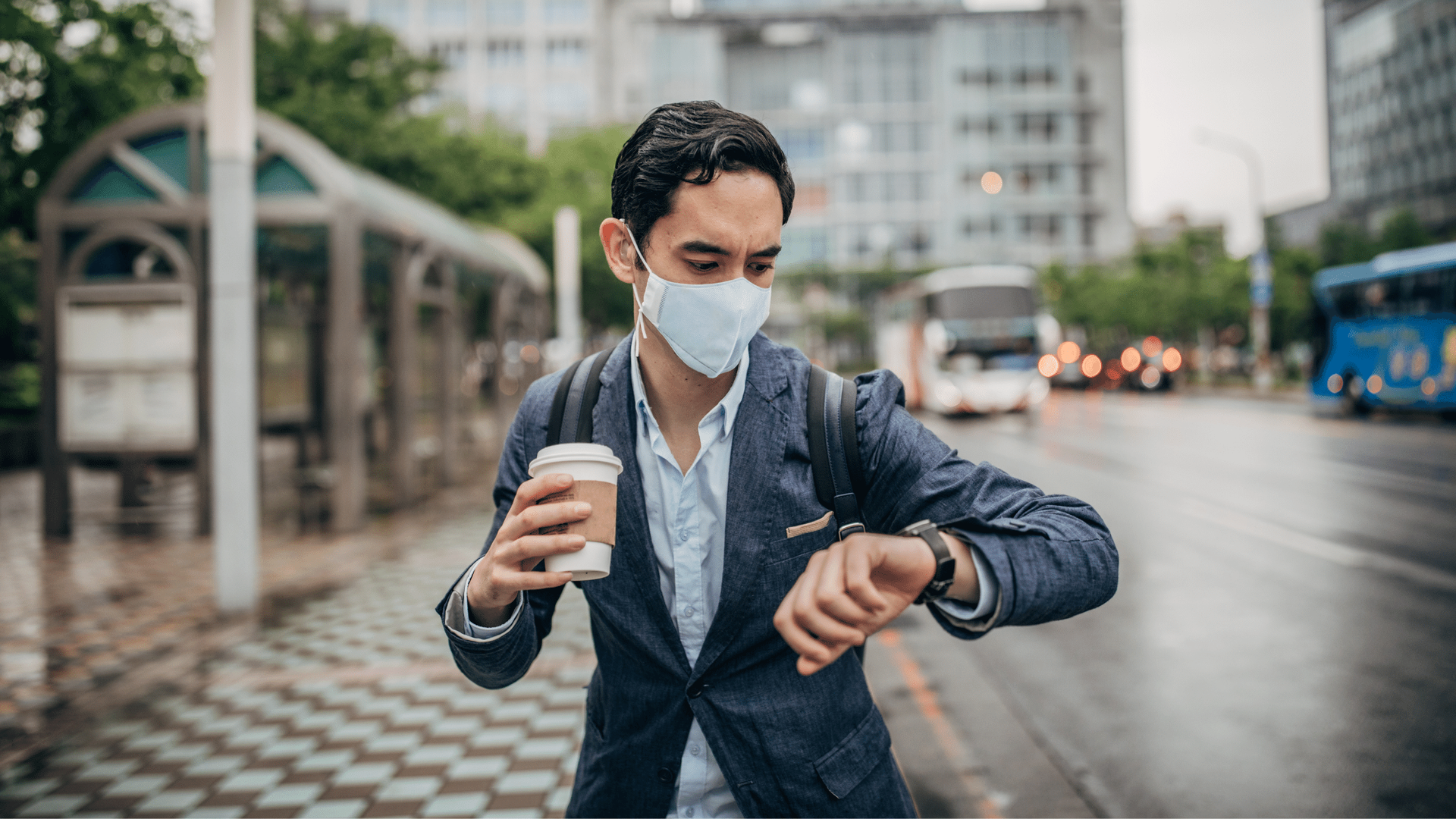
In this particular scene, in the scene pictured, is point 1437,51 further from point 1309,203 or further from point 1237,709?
point 1237,709

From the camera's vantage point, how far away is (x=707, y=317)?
1.56m

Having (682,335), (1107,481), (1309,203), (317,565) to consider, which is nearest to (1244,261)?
(1107,481)

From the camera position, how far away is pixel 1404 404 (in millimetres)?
19844

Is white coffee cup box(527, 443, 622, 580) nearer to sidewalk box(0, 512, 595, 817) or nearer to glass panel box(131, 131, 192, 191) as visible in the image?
sidewalk box(0, 512, 595, 817)

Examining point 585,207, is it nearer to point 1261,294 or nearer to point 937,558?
point 1261,294

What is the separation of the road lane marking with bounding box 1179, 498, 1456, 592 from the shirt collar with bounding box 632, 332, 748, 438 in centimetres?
698

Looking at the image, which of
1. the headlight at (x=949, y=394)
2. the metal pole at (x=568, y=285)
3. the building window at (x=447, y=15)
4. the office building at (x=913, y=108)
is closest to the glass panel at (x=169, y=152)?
the metal pole at (x=568, y=285)

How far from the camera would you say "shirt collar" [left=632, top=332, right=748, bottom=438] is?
5.22 ft

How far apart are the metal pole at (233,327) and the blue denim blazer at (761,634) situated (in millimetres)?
5726

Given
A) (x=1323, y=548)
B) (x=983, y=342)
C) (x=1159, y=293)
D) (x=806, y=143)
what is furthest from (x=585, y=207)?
(x=806, y=143)

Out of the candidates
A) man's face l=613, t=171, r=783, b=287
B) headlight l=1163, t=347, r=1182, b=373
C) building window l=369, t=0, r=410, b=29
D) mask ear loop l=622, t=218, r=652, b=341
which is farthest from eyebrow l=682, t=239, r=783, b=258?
building window l=369, t=0, r=410, b=29

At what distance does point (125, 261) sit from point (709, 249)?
1035 cm

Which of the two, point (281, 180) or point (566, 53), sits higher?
point (566, 53)

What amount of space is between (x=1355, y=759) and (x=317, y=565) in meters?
7.21
